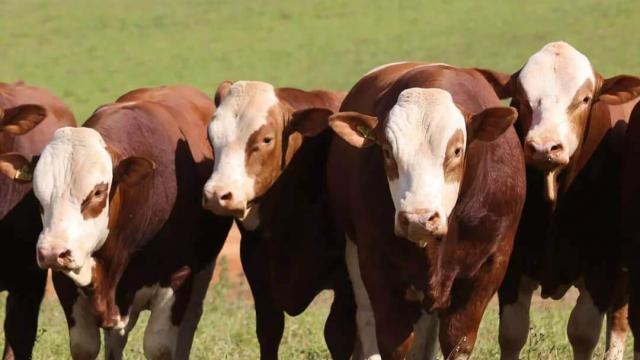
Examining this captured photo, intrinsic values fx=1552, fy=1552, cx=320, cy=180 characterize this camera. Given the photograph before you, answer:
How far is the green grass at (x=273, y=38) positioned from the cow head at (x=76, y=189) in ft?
85.3

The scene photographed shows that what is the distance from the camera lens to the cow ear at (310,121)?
962 cm

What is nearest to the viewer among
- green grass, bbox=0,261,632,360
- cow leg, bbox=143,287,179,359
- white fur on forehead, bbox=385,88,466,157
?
white fur on forehead, bbox=385,88,466,157

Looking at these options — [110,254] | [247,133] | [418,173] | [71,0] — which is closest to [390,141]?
[418,173]

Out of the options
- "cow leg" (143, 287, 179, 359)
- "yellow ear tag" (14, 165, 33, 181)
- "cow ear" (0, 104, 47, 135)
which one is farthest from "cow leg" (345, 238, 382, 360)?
"cow ear" (0, 104, 47, 135)

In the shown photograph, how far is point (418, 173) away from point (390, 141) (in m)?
0.27

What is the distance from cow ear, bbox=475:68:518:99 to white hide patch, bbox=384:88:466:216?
144 centimetres

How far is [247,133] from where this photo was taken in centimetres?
948

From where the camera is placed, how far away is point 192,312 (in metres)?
10.7

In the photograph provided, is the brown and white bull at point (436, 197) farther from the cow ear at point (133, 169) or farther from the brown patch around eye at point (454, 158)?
the cow ear at point (133, 169)

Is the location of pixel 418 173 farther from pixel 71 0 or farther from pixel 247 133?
pixel 71 0

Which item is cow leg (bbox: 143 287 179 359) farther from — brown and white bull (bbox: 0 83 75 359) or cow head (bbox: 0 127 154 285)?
brown and white bull (bbox: 0 83 75 359)

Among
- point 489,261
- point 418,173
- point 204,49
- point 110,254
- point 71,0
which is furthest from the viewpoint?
point 71,0

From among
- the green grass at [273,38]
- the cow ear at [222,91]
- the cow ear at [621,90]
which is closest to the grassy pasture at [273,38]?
the green grass at [273,38]

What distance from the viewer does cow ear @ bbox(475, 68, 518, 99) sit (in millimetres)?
9633
